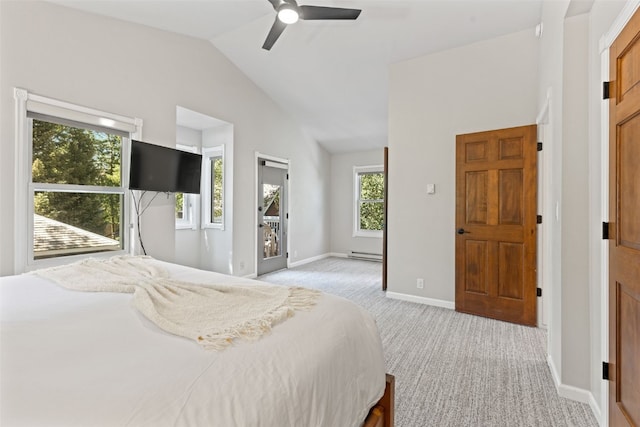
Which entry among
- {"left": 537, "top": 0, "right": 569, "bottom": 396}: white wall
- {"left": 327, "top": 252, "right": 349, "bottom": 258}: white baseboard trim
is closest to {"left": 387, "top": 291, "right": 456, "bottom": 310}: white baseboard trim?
{"left": 537, "top": 0, "right": 569, "bottom": 396}: white wall

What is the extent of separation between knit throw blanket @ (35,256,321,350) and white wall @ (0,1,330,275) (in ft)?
4.81

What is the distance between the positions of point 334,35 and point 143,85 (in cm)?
228

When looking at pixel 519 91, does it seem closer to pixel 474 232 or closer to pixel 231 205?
pixel 474 232

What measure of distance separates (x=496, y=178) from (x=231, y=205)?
3567mm

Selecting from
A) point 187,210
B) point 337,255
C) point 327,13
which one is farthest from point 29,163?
point 337,255

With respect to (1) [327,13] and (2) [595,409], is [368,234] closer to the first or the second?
(1) [327,13]

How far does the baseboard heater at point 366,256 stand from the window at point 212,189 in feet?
10.7

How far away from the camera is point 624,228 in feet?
4.81

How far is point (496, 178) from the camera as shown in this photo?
3332 mm

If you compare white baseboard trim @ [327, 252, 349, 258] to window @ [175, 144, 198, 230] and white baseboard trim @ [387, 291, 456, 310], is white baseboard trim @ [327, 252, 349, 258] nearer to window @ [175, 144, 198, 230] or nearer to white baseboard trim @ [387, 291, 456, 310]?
white baseboard trim @ [387, 291, 456, 310]

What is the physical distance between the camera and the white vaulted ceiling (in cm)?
309

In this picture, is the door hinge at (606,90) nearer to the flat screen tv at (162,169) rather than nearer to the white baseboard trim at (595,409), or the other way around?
the white baseboard trim at (595,409)

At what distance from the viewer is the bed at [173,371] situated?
705mm

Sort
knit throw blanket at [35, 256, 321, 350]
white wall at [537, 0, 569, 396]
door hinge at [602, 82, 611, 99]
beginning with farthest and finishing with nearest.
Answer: white wall at [537, 0, 569, 396] → door hinge at [602, 82, 611, 99] → knit throw blanket at [35, 256, 321, 350]
